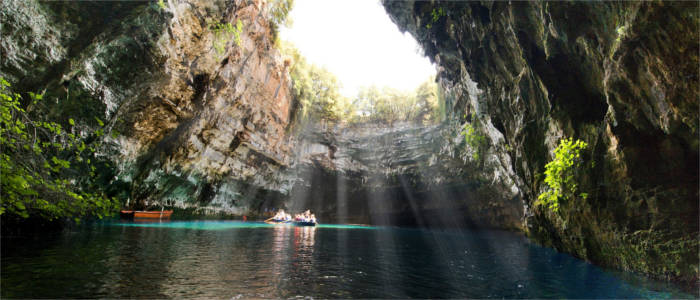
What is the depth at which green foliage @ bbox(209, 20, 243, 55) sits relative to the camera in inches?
656

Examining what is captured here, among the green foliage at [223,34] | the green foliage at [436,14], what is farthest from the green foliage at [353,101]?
the green foliage at [436,14]

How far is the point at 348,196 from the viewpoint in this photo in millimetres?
37281

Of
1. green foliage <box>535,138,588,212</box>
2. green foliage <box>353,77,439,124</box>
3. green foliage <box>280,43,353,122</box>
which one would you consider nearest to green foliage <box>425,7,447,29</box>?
green foliage <box>535,138,588,212</box>

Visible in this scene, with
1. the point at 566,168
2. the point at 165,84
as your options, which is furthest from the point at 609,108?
the point at 165,84

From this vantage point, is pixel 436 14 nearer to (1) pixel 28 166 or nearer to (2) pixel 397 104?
(1) pixel 28 166

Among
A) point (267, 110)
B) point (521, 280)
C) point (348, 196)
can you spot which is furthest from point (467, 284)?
point (348, 196)

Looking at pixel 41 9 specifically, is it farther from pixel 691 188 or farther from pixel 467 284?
pixel 691 188

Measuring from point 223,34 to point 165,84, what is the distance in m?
4.19

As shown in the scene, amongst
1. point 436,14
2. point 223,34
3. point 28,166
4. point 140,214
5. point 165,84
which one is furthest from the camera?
point 140,214

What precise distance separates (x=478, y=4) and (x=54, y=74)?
1592cm

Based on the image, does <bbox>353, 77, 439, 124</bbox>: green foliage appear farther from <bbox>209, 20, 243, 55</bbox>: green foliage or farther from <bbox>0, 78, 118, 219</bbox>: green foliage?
<bbox>0, 78, 118, 219</bbox>: green foliage

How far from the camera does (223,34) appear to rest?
56.9 feet

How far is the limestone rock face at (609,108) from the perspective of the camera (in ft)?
16.4

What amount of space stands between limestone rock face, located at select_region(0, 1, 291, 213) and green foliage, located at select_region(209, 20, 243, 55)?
3.0 inches
